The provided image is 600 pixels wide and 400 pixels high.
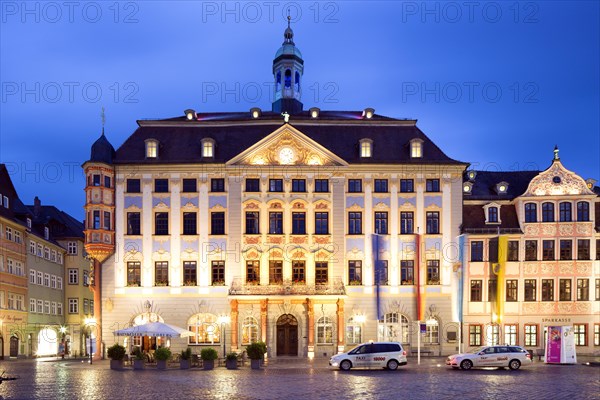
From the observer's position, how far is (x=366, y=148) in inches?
2351

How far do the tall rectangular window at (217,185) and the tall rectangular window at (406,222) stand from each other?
14.0 meters

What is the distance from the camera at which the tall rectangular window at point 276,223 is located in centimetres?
5881

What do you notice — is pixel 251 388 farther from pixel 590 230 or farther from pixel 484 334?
pixel 590 230

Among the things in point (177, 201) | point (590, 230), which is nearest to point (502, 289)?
point (590, 230)

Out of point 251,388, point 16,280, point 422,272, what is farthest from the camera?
point 16,280

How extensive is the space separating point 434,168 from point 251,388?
104ft

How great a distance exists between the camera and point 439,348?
191 ft

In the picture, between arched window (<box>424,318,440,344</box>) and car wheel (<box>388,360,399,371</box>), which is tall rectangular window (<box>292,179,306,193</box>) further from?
car wheel (<box>388,360,399,371</box>)

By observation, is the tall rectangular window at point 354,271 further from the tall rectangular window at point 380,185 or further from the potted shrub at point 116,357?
the potted shrub at point 116,357

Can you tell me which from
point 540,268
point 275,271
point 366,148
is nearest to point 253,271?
point 275,271

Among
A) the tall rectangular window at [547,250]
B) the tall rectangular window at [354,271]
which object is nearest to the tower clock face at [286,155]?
the tall rectangular window at [354,271]

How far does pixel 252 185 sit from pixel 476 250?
1800 centimetres

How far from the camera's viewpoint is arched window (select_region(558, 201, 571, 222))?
58906mm

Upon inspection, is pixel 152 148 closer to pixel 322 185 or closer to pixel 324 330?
pixel 322 185
